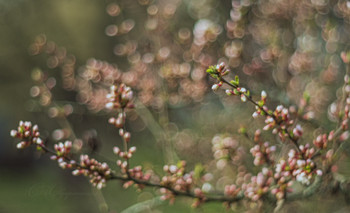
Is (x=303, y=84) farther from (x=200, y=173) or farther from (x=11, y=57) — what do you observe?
(x=11, y=57)

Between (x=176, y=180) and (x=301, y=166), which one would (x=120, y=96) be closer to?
(x=176, y=180)

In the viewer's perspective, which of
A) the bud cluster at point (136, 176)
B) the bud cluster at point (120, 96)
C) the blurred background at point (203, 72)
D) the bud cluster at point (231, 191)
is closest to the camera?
the bud cluster at point (120, 96)

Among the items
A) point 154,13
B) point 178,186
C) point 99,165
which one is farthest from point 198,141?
point 99,165

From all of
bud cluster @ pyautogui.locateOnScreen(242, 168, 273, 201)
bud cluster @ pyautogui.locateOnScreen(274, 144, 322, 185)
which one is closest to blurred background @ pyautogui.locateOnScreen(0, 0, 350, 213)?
bud cluster @ pyautogui.locateOnScreen(242, 168, 273, 201)

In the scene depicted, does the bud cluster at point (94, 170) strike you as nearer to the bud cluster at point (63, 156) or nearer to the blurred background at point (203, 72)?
the bud cluster at point (63, 156)

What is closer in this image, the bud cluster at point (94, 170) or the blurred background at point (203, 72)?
the bud cluster at point (94, 170)

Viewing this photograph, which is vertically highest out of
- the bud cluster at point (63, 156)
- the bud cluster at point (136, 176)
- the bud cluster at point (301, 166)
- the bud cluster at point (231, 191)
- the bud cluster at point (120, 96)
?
the bud cluster at point (120, 96)

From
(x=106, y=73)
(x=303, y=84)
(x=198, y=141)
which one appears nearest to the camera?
(x=106, y=73)

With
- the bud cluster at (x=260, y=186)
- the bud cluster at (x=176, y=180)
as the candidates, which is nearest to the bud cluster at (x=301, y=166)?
the bud cluster at (x=260, y=186)

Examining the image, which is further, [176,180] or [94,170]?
[176,180]

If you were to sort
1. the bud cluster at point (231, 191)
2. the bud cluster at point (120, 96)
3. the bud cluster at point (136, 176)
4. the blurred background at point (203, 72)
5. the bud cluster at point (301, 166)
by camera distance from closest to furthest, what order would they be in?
the bud cluster at point (301, 166) → the bud cluster at point (120, 96) → the bud cluster at point (136, 176) → the bud cluster at point (231, 191) → the blurred background at point (203, 72)

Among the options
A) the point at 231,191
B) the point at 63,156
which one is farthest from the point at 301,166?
the point at 63,156
